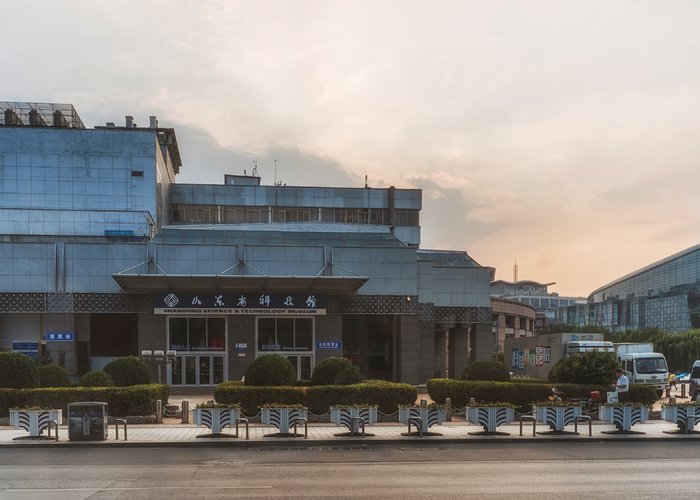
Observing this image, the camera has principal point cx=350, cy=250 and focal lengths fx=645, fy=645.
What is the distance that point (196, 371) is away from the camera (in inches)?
1690

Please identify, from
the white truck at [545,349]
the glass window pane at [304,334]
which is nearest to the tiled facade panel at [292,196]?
the white truck at [545,349]

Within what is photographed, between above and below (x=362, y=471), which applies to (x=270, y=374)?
above

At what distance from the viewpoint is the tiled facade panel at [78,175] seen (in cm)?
6059

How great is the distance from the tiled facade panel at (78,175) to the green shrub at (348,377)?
38.8m

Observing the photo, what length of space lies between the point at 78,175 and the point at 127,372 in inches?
1580

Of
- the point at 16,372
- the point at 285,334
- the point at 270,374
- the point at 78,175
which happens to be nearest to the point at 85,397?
the point at 16,372

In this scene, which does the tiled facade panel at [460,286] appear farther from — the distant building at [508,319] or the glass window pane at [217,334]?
the distant building at [508,319]

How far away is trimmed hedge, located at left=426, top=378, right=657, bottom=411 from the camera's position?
27000 mm

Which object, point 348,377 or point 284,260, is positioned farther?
point 284,260

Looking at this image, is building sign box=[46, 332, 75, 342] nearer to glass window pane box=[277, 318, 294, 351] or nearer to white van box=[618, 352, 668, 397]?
glass window pane box=[277, 318, 294, 351]

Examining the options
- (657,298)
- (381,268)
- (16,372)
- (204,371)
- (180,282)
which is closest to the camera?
(16,372)

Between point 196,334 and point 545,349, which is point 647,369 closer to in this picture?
point 545,349

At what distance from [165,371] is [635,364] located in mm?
29770

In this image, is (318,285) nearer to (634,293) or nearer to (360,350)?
(360,350)
